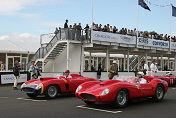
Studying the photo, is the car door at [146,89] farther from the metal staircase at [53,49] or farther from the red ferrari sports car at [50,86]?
the metal staircase at [53,49]

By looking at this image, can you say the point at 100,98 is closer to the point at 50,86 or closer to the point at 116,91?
the point at 116,91

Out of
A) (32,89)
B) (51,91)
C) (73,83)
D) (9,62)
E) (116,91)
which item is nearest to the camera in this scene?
(116,91)

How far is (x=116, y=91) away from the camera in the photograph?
310 inches

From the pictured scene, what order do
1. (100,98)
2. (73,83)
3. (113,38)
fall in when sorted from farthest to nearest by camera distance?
(113,38)
(73,83)
(100,98)

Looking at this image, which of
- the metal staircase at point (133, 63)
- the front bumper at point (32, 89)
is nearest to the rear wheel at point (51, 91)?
the front bumper at point (32, 89)

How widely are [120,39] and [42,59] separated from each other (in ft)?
26.2

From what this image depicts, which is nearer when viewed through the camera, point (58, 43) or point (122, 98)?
point (122, 98)

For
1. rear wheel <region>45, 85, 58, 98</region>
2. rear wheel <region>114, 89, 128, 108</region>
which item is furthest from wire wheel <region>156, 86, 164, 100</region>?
rear wheel <region>45, 85, 58, 98</region>

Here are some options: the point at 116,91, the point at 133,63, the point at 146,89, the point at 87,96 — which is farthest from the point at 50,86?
the point at 133,63

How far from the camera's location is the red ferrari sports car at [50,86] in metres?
9.96

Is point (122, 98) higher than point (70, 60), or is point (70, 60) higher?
point (70, 60)

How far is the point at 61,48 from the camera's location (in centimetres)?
2280

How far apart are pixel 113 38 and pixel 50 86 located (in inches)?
578

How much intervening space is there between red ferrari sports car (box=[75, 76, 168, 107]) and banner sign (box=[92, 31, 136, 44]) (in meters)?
13.2
